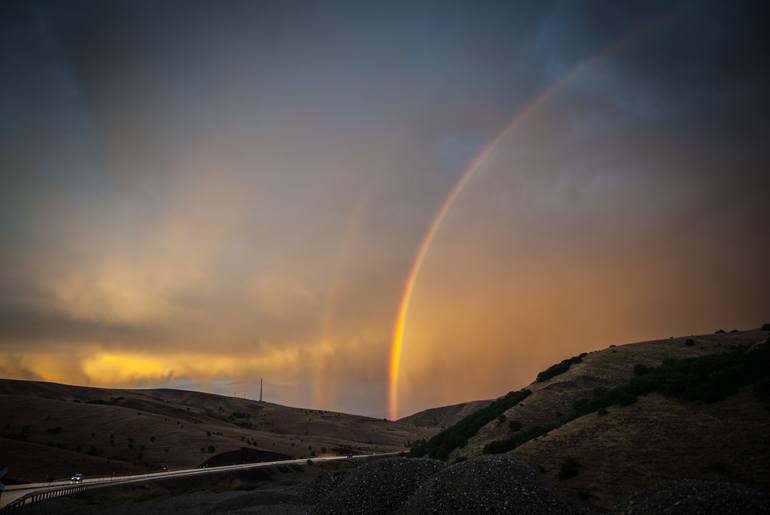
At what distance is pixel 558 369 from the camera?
62969 mm

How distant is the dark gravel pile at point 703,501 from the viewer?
53.0 feet

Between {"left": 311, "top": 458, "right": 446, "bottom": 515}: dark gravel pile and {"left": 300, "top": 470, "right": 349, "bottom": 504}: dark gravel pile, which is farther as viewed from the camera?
{"left": 300, "top": 470, "right": 349, "bottom": 504}: dark gravel pile

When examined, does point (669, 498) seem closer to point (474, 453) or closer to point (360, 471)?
point (360, 471)

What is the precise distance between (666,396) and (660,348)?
2601 centimetres

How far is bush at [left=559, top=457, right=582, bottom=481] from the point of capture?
28438 millimetres

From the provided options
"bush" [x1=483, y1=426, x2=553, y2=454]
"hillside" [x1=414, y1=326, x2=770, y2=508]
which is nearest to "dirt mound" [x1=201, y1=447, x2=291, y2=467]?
"hillside" [x1=414, y1=326, x2=770, y2=508]

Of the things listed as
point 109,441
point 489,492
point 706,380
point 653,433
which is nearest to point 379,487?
point 489,492

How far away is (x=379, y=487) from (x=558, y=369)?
4101 cm

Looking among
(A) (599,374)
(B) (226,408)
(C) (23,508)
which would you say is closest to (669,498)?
(A) (599,374)

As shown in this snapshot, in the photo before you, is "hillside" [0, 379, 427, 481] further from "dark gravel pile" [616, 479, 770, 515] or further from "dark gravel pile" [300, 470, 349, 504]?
"dark gravel pile" [616, 479, 770, 515]

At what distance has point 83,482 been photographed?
54.7 m

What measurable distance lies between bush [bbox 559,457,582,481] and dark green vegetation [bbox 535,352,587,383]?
32934 millimetres

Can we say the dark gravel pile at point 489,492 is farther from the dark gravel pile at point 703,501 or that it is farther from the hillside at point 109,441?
the hillside at point 109,441

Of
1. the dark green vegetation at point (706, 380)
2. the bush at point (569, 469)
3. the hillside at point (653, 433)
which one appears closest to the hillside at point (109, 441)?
the hillside at point (653, 433)
